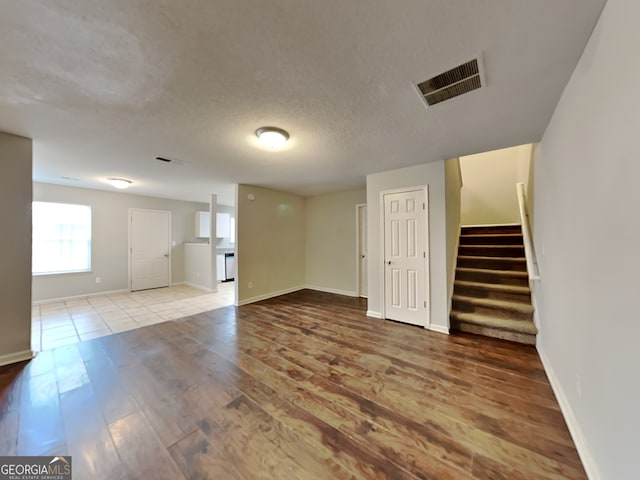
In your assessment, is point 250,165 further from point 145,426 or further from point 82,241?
point 82,241

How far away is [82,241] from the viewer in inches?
201

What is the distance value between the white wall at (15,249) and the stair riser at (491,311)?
5.32 meters

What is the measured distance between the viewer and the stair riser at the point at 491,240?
4.21 meters

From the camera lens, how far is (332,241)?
5566mm

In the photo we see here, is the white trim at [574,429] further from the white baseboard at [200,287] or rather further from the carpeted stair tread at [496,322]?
the white baseboard at [200,287]

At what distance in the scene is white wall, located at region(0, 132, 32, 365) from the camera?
7.80 ft

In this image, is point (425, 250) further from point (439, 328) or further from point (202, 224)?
point (202, 224)

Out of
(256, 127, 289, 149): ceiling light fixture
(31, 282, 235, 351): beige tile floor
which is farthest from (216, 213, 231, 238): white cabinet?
(256, 127, 289, 149): ceiling light fixture

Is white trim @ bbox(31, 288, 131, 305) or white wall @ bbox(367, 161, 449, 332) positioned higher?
white wall @ bbox(367, 161, 449, 332)

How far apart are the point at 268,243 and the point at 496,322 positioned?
419cm

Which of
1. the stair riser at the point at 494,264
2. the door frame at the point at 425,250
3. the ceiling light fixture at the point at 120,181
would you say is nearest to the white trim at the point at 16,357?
the ceiling light fixture at the point at 120,181

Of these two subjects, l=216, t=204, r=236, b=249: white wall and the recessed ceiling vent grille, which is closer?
the recessed ceiling vent grille

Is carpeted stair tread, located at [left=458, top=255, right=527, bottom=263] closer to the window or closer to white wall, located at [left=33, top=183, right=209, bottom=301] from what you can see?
white wall, located at [left=33, top=183, right=209, bottom=301]

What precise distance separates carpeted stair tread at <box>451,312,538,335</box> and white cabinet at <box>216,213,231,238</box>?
6.62 metres
